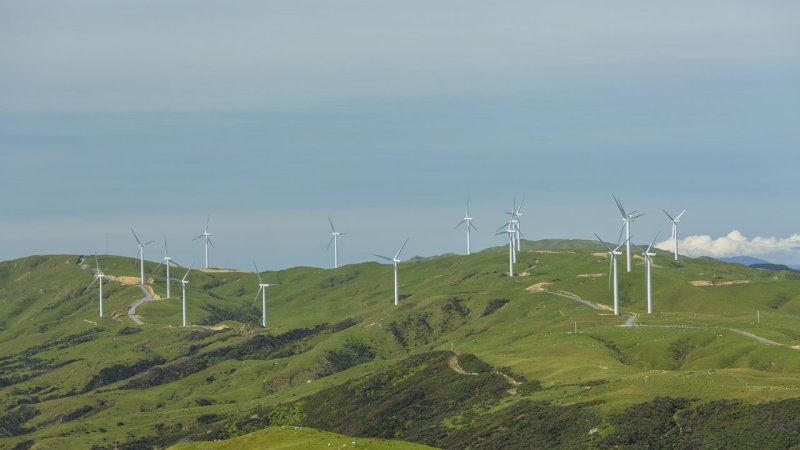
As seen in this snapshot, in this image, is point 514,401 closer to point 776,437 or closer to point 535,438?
point 535,438

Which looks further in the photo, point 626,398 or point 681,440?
point 626,398

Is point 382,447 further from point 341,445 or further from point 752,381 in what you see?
point 752,381

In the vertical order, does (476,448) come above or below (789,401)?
below

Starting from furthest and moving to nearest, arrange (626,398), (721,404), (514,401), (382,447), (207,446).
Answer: (514,401) → (626,398) → (721,404) → (207,446) → (382,447)

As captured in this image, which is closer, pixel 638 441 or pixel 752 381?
pixel 638 441

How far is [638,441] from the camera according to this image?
473 feet

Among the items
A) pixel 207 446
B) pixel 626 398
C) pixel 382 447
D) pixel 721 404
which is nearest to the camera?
pixel 382 447

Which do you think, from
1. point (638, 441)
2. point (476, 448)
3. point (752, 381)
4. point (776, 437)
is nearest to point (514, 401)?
point (476, 448)

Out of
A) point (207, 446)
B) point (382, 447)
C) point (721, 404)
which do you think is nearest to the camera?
point (382, 447)

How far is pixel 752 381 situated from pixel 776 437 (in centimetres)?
4111

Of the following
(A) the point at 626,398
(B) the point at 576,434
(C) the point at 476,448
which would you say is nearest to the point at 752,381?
(A) the point at 626,398

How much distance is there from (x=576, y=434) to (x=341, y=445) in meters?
42.8

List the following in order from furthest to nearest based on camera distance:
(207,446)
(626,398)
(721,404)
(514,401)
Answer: (514,401) < (626,398) < (721,404) < (207,446)

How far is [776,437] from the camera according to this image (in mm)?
130500
